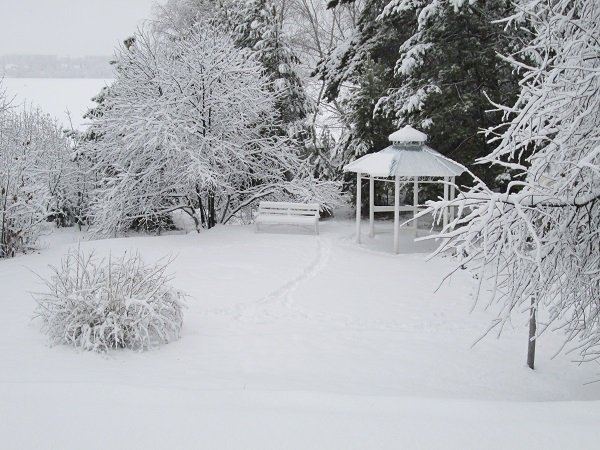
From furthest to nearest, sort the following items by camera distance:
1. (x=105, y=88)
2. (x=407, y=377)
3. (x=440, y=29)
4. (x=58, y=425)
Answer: (x=105, y=88) < (x=440, y=29) < (x=407, y=377) < (x=58, y=425)

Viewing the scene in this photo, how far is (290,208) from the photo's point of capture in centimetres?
1502

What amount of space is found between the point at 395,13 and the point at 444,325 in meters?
10.4

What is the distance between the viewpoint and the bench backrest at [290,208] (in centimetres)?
1476

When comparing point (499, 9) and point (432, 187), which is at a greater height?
point (499, 9)

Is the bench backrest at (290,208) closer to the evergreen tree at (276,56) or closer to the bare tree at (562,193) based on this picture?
the evergreen tree at (276,56)

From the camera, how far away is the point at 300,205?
1484 cm

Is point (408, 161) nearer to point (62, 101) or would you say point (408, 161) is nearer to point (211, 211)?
point (211, 211)

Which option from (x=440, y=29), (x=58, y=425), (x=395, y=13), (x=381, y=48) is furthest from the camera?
(x=381, y=48)

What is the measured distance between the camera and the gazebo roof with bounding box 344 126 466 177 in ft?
40.4

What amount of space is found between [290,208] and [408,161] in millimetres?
3645

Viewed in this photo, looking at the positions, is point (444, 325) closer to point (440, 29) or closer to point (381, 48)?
point (440, 29)

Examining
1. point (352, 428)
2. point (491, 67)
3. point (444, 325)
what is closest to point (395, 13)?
point (491, 67)

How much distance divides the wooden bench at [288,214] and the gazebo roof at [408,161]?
1.81m

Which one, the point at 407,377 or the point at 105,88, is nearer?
the point at 407,377
